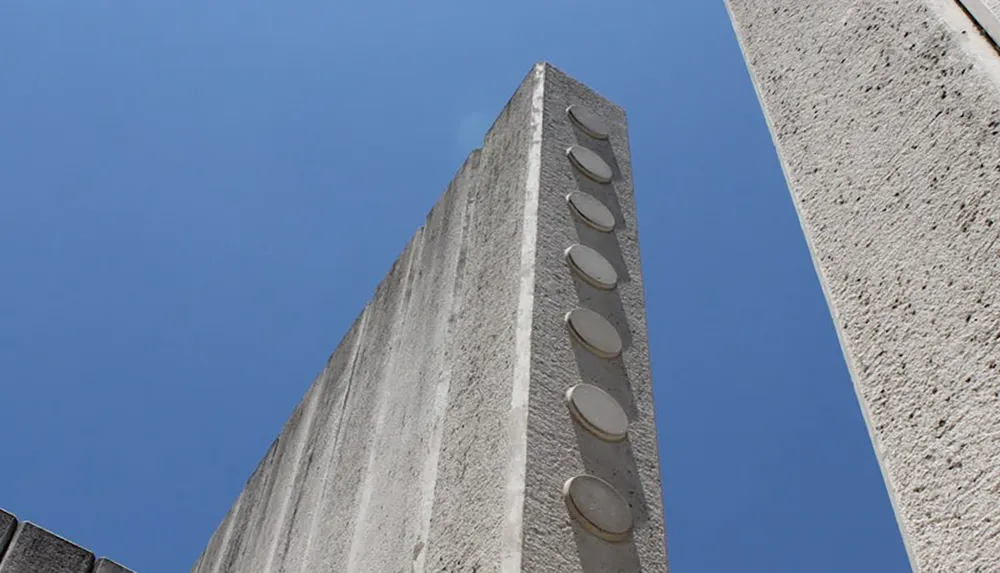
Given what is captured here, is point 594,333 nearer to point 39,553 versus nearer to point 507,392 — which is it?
point 507,392

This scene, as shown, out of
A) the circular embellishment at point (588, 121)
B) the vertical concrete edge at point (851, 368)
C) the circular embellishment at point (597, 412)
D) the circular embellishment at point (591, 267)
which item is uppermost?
the circular embellishment at point (588, 121)

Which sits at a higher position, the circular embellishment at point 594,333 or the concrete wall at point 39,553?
the concrete wall at point 39,553

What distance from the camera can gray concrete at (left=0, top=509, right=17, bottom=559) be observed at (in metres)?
3.97

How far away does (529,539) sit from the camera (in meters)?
1.58

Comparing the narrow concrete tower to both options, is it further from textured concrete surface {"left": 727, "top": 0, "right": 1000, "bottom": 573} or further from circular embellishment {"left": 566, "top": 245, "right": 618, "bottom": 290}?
textured concrete surface {"left": 727, "top": 0, "right": 1000, "bottom": 573}

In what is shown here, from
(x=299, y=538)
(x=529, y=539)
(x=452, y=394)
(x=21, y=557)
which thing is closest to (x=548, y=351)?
(x=452, y=394)

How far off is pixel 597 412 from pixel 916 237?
0.97m

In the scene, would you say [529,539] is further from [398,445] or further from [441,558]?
[398,445]

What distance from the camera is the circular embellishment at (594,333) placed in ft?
6.80

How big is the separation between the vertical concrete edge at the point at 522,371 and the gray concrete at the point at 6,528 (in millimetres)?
2847

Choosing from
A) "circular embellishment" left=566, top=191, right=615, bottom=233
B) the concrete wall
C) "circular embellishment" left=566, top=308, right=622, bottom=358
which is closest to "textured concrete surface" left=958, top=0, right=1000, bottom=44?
"circular embellishment" left=566, top=308, right=622, bottom=358

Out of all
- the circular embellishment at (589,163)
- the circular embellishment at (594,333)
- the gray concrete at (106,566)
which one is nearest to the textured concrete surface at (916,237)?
the circular embellishment at (594,333)

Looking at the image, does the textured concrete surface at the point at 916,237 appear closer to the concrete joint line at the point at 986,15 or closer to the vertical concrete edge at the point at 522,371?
the concrete joint line at the point at 986,15

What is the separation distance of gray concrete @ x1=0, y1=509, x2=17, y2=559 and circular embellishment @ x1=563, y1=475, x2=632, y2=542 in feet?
10.4
